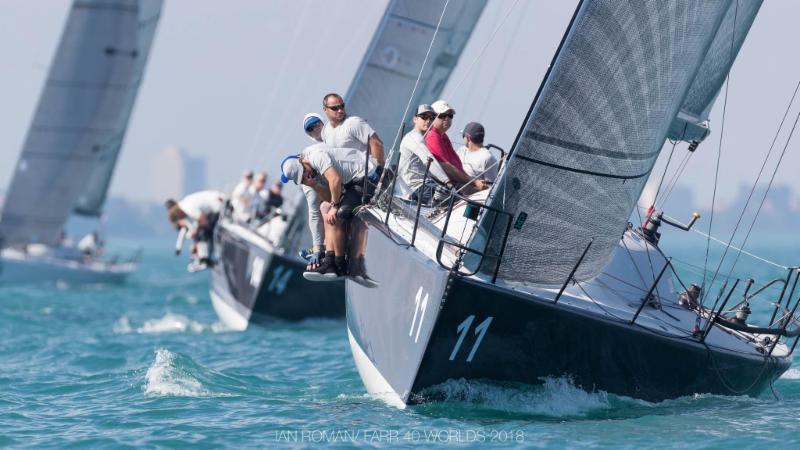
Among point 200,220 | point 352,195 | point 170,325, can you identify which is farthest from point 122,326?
point 352,195

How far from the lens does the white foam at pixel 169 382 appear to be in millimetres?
9711

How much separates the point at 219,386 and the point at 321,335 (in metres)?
4.72

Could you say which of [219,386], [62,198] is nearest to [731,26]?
[219,386]

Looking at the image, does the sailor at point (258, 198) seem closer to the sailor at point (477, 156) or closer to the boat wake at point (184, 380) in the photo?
the boat wake at point (184, 380)

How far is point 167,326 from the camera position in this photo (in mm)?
17469

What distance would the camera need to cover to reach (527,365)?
8.23 metres

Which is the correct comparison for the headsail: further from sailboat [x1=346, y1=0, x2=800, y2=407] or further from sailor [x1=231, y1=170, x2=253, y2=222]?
sailboat [x1=346, y1=0, x2=800, y2=407]

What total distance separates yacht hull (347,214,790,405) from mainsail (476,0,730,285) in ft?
1.04

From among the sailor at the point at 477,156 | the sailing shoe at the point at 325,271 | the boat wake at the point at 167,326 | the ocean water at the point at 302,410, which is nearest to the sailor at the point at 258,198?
the boat wake at the point at 167,326

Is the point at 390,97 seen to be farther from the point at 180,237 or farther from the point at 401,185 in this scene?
the point at 401,185

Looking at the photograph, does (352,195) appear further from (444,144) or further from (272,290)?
(272,290)

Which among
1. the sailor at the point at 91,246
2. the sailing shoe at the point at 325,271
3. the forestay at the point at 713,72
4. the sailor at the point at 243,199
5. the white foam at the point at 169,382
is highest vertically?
the forestay at the point at 713,72

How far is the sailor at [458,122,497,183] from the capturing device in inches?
386

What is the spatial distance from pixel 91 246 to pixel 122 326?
16015mm
